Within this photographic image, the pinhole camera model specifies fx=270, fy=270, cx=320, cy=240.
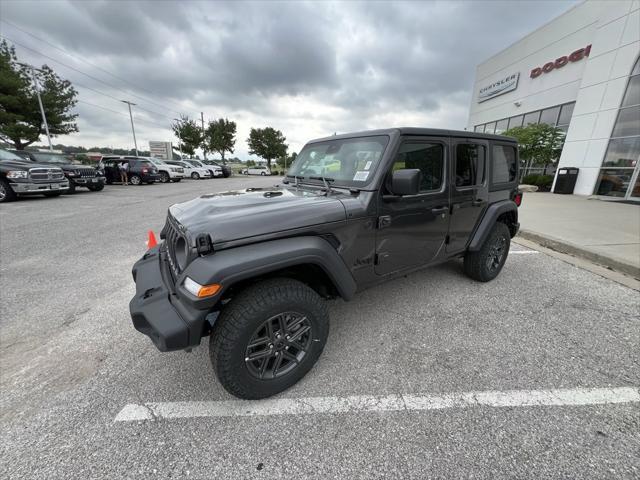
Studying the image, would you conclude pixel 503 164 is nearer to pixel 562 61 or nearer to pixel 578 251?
pixel 578 251

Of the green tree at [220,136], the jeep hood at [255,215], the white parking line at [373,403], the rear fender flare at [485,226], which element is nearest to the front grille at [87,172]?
the jeep hood at [255,215]

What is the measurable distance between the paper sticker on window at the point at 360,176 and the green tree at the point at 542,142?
51.6 feet

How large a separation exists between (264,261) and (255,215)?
33cm

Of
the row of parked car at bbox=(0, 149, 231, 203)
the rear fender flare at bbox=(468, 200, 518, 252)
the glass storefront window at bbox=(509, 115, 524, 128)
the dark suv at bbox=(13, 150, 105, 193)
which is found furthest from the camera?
the glass storefront window at bbox=(509, 115, 524, 128)

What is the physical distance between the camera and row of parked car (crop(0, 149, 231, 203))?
8883 millimetres

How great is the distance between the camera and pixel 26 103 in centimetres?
2014

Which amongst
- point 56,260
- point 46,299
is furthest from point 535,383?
point 56,260

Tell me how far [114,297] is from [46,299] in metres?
0.71

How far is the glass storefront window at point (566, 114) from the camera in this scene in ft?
44.1

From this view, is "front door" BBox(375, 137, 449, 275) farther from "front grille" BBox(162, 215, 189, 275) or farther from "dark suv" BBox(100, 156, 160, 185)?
"dark suv" BBox(100, 156, 160, 185)

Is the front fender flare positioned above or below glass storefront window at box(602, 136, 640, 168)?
below

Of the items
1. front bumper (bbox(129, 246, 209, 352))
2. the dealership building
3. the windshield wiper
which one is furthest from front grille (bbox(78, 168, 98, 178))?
the dealership building

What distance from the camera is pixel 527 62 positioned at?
637 inches

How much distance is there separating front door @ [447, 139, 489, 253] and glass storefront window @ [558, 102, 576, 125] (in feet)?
51.3
